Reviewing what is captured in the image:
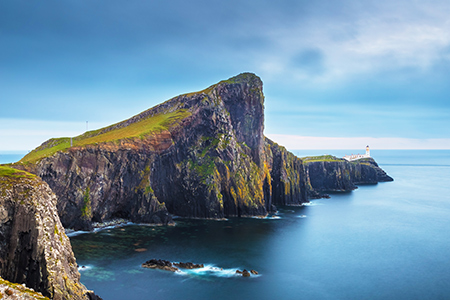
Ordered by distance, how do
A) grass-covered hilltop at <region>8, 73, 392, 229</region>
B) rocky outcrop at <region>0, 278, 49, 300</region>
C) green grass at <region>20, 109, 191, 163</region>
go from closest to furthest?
rocky outcrop at <region>0, 278, 49, 300</region> < grass-covered hilltop at <region>8, 73, 392, 229</region> < green grass at <region>20, 109, 191, 163</region>

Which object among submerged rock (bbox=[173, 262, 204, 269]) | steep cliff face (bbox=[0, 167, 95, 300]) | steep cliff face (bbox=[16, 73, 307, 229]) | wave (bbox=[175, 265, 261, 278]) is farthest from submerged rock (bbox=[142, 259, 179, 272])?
steep cliff face (bbox=[16, 73, 307, 229])

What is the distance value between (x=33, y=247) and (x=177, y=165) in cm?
8367

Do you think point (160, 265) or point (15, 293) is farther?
point (160, 265)

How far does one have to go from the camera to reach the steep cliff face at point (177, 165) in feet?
325

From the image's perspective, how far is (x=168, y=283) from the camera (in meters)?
59.7

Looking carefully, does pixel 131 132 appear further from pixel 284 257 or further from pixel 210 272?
pixel 284 257

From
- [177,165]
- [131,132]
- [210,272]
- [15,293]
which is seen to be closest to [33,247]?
[15,293]

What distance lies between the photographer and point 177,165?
403ft

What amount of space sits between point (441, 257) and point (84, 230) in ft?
296

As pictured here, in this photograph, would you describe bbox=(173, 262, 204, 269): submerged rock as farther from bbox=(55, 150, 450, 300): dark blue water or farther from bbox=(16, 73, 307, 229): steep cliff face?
bbox=(16, 73, 307, 229): steep cliff face

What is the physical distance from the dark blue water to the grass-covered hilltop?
9726 millimetres

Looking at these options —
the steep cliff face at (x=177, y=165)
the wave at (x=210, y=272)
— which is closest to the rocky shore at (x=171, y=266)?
the wave at (x=210, y=272)

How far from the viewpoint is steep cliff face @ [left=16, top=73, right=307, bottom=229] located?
3904 inches

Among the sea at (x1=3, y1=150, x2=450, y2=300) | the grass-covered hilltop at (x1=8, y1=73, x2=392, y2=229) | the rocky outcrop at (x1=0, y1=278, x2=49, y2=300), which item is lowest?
the sea at (x1=3, y1=150, x2=450, y2=300)
